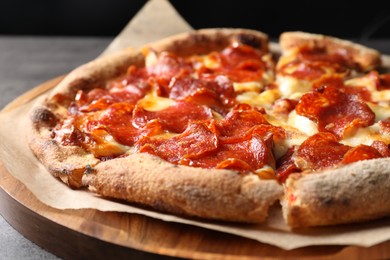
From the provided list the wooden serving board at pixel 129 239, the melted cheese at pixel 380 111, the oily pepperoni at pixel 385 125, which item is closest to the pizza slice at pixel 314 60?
the melted cheese at pixel 380 111

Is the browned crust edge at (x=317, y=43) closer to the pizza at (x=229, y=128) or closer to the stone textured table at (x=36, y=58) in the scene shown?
the pizza at (x=229, y=128)

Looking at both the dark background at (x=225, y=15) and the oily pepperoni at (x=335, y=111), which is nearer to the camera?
the oily pepperoni at (x=335, y=111)

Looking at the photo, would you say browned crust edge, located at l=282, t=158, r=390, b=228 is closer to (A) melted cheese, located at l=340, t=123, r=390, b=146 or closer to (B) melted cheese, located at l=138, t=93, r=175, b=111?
(A) melted cheese, located at l=340, t=123, r=390, b=146

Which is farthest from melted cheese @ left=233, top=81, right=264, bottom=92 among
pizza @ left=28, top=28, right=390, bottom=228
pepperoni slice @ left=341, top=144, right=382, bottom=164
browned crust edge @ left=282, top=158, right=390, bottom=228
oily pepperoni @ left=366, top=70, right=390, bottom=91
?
browned crust edge @ left=282, top=158, right=390, bottom=228

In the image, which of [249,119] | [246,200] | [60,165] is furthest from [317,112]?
[60,165]

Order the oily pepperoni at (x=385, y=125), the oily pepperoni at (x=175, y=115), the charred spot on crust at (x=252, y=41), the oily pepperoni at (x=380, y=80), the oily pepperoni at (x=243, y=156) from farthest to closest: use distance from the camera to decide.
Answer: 1. the charred spot on crust at (x=252, y=41)
2. the oily pepperoni at (x=380, y=80)
3. the oily pepperoni at (x=175, y=115)
4. the oily pepperoni at (x=385, y=125)
5. the oily pepperoni at (x=243, y=156)

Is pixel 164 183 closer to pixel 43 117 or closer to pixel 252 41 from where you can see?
pixel 43 117
